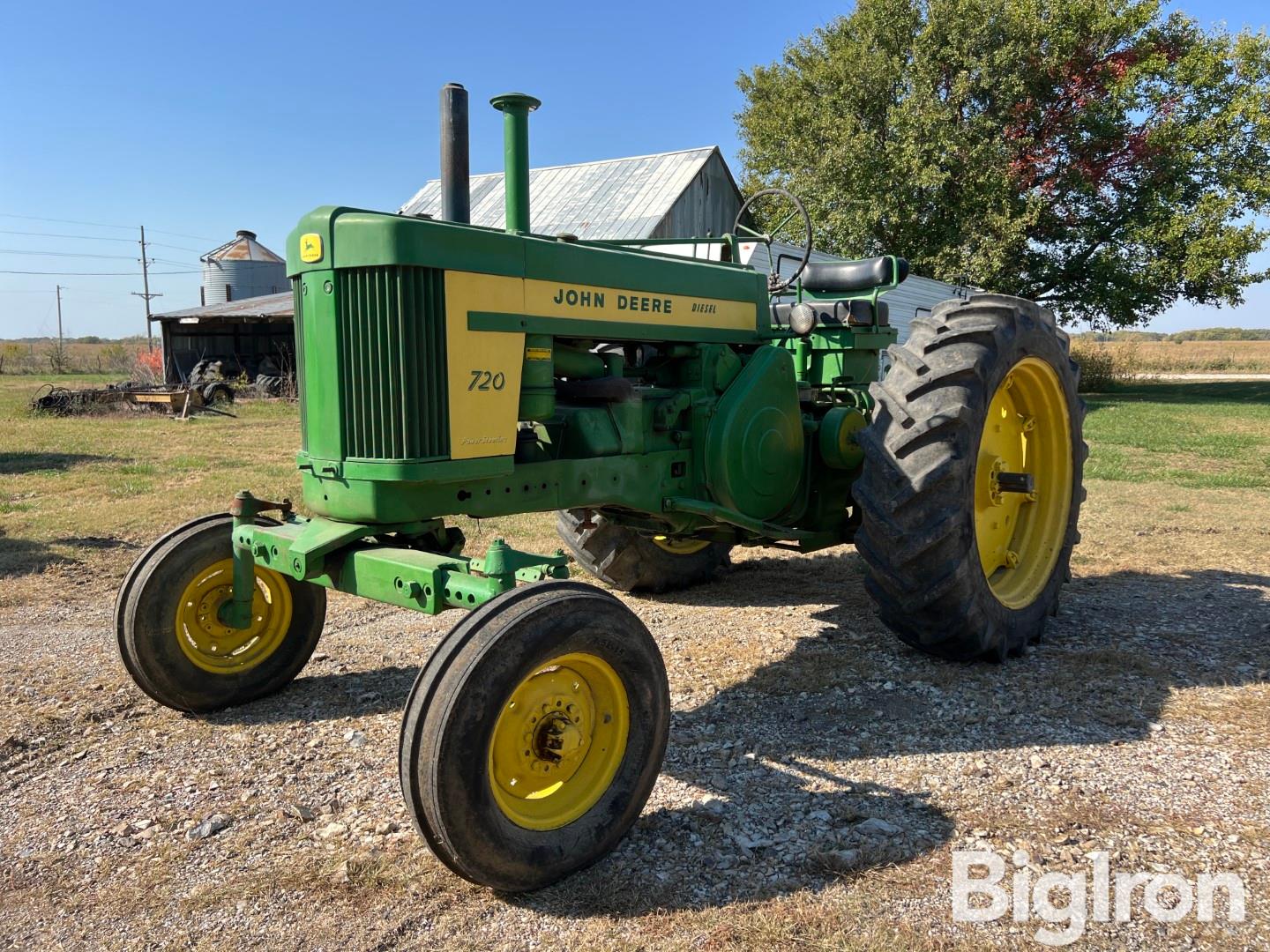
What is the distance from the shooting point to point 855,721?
12.6ft

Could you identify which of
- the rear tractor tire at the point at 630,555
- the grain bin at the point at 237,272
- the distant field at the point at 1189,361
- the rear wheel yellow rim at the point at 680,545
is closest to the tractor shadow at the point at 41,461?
the rear tractor tire at the point at 630,555

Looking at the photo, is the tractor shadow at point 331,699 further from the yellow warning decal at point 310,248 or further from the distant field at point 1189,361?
the distant field at point 1189,361

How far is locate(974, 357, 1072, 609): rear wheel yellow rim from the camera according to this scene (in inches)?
188

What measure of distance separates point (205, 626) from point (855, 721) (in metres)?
2.69

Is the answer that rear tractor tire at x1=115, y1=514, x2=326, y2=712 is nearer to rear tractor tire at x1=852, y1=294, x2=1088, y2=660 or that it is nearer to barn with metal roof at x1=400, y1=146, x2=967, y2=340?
rear tractor tire at x1=852, y1=294, x2=1088, y2=660

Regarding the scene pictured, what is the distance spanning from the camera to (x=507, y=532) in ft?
24.6

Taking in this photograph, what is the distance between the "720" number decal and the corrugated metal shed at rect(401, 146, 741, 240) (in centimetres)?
1476

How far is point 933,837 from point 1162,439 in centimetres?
1307

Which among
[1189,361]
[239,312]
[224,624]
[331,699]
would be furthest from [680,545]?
[1189,361]

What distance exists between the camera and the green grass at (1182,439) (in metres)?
10.5

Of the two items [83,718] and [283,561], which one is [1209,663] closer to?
[283,561]

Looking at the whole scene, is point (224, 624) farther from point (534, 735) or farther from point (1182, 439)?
point (1182, 439)

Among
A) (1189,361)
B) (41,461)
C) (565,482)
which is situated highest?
(1189,361)

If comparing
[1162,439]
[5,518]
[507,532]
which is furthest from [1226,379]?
[5,518]
